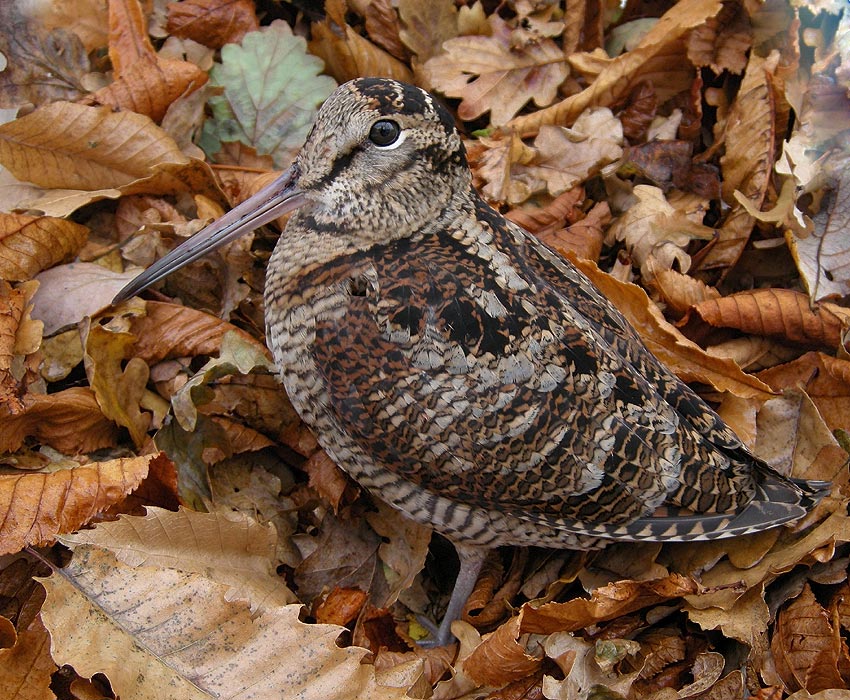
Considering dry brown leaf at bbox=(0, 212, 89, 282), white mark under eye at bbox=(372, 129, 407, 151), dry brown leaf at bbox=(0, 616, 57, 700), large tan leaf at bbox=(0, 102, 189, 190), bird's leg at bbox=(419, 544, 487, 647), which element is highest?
white mark under eye at bbox=(372, 129, 407, 151)

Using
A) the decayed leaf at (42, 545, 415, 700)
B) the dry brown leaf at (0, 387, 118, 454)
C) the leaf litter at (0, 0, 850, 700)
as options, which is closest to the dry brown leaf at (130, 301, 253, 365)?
the leaf litter at (0, 0, 850, 700)

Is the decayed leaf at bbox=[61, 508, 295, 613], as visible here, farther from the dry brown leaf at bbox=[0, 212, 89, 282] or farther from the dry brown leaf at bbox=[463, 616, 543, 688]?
the dry brown leaf at bbox=[0, 212, 89, 282]

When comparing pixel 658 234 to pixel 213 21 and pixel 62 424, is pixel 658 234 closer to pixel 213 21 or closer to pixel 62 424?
pixel 213 21

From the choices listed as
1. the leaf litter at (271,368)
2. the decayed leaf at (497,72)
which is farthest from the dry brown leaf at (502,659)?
the decayed leaf at (497,72)

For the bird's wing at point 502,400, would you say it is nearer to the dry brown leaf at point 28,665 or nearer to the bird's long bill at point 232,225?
the bird's long bill at point 232,225

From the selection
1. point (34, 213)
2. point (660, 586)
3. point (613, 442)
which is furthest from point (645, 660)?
point (34, 213)

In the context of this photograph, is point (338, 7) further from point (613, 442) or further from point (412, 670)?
point (412, 670)

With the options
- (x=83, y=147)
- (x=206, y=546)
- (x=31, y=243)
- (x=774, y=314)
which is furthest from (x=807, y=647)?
(x=83, y=147)
